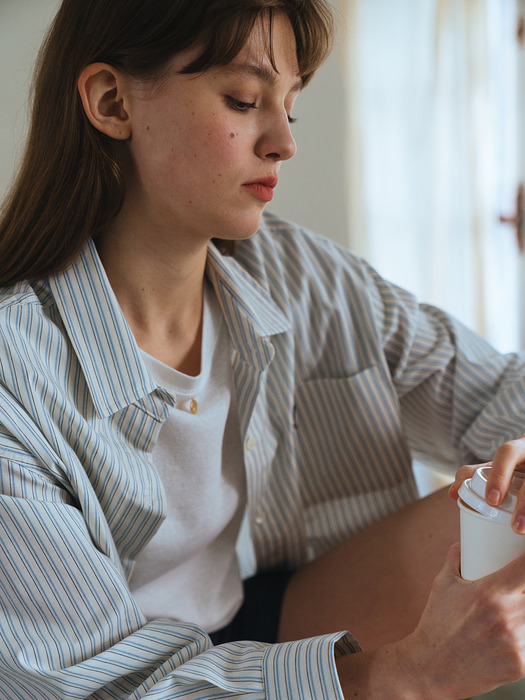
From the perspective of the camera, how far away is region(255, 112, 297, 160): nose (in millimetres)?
998

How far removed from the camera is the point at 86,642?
849 millimetres

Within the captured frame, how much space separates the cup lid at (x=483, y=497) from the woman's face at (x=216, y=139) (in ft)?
1.53

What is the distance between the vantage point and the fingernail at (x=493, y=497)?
0.75 meters

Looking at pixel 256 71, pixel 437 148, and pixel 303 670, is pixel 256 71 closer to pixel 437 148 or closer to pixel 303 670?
pixel 303 670

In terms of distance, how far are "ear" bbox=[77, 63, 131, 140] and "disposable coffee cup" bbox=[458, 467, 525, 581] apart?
2.13ft

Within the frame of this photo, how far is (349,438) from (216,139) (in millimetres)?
616

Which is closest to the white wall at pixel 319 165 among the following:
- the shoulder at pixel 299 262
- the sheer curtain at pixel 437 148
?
the sheer curtain at pixel 437 148

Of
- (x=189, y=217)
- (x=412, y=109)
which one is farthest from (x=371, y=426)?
(x=412, y=109)

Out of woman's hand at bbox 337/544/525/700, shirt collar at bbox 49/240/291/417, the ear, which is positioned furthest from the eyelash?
woman's hand at bbox 337/544/525/700

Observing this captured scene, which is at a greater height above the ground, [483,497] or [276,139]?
[276,139]

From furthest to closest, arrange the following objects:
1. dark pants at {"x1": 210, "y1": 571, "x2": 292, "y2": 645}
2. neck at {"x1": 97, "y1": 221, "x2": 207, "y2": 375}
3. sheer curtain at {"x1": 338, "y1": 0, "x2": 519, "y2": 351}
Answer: sheer curtain at {"x1": 338, "y1": 0, "x2": 519, "y2": 351}, dark pants at {"x1": 210, "y1": 571, "x2": 292, "y2": 645}, neck at {"x1": 97, "y1": 221, "x2": 207, "y2": 375}

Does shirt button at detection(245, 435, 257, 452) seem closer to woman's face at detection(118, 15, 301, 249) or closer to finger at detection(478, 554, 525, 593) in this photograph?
woman's face at detection(118, 15, 301, 249)

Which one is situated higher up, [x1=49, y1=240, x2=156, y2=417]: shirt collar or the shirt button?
[x1=49, y1=240, x2=156, y2=417]: shirt collar

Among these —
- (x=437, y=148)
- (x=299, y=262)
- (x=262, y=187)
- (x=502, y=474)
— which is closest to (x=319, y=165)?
(x=437, y=148)
